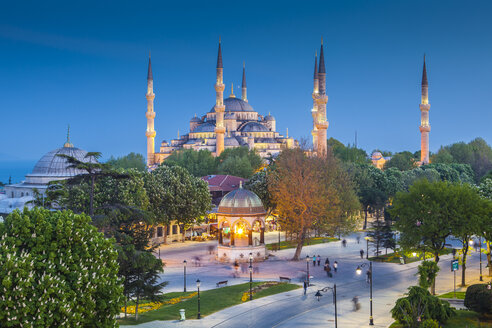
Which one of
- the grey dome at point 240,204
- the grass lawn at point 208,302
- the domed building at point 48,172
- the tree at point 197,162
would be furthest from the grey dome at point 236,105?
the grass lawn at point 208,302

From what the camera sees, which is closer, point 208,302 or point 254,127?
point 208,302

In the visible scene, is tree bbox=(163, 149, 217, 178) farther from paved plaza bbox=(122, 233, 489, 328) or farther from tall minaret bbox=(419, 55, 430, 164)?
tall minaret bbox=(419, 55, 430, 164)

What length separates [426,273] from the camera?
29719mm

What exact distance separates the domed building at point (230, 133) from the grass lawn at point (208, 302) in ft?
245

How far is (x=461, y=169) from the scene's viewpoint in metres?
94.3

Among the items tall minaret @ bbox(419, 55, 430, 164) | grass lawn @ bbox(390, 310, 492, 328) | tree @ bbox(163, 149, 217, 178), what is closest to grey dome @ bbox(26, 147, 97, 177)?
tree @ bbox(163, 149, 217, 178)

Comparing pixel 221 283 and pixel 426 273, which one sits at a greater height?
pixel 426 273

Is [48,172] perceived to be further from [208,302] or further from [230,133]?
[230,133]

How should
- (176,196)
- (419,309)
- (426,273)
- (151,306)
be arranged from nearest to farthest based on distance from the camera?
(419,309) < (426,273) < (151,306) < (176,196)

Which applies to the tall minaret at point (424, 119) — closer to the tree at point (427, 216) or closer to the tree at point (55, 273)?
the tree at point (427, 216)

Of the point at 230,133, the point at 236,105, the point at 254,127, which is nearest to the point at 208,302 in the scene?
the point at 230,133

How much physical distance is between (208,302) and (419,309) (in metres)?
11.5

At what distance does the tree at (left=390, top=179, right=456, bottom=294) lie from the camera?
36.2 meters

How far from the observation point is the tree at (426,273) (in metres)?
29.2
